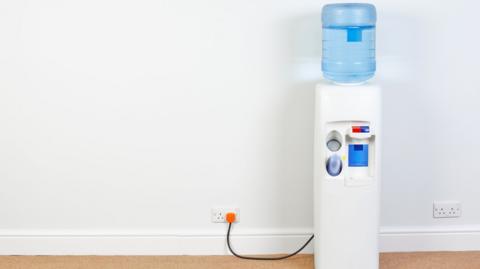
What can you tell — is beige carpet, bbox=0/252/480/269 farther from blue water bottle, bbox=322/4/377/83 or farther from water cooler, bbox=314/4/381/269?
blue water bottle, bbox=322/4/377/83

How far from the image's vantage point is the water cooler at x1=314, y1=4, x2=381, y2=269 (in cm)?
290

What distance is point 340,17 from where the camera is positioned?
2934 mm

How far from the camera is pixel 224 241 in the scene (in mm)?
3365

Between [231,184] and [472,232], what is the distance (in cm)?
121

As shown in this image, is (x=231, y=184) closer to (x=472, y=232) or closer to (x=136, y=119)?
(x=136, y=119)

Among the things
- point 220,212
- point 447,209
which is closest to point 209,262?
point 220,212

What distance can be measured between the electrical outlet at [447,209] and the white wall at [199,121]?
4cm

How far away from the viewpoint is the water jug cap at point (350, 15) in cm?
292

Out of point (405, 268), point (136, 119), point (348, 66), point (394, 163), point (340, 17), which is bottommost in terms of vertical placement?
point (405, 268)

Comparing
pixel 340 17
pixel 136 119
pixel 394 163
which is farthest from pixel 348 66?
pixel 136 119

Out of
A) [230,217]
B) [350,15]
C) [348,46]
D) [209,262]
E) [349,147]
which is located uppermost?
[350,15]

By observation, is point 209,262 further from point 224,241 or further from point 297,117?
point 297,117

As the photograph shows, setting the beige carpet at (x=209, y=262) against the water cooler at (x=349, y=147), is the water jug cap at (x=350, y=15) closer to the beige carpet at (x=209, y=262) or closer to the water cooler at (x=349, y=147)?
the water cooler at (x=349, y=147)

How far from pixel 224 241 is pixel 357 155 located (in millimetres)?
835
